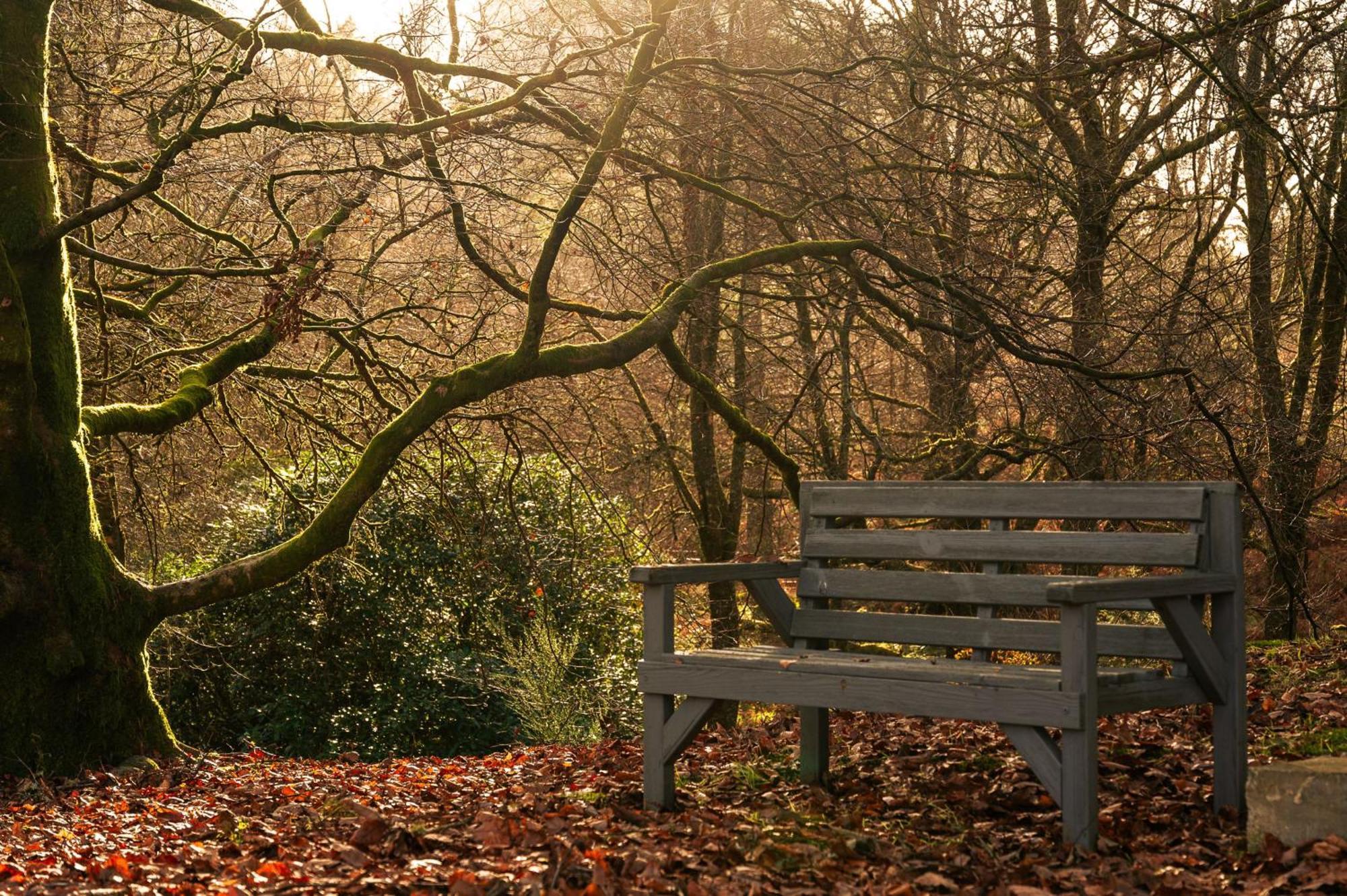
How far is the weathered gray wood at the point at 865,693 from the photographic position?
11.6ft

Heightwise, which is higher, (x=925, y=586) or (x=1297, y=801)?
(x=925, y=586)

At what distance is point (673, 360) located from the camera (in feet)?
23.3

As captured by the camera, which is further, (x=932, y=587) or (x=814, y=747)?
(x=814, y=747)

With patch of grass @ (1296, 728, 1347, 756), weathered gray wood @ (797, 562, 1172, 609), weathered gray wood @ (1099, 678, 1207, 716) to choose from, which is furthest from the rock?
patch of grass @ (1296, 728, 1347, 756)

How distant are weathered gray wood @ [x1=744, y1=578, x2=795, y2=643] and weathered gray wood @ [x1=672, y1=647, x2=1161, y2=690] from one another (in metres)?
0.30

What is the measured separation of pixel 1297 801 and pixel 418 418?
4026 millimetres

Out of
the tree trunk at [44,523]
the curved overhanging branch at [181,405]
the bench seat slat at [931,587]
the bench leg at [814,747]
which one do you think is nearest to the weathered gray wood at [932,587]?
the bench seat slat at [931,587]

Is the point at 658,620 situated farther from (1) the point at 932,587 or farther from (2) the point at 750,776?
(1) the point at 932,587

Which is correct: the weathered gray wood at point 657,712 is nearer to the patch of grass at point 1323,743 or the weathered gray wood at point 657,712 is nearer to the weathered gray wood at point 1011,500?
the weathered gray wood at point 1011,500

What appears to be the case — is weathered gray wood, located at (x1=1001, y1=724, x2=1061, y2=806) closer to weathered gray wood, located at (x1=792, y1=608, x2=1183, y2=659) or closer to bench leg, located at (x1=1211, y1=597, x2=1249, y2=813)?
weathered gray wood, located at (x1=792, y1=608, x2=1183, y2=659)

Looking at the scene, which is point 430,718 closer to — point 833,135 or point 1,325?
point 1,325

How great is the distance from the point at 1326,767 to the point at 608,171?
7.02 m

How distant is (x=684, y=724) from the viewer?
429cm

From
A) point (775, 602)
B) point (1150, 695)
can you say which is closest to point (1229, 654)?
point (1150, 695)
